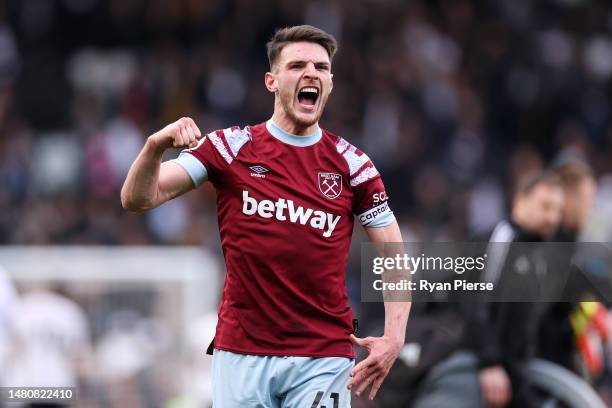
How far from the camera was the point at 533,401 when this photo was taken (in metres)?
7.62

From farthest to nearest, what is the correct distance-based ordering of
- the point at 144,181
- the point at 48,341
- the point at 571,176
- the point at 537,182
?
1. the point at 48,341
2. the point at 571,176
3. the point at 537,182
4. the point at 144,181

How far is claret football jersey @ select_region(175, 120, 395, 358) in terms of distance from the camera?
5.16m

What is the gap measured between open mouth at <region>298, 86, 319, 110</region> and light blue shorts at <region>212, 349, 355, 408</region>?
102 centimetres

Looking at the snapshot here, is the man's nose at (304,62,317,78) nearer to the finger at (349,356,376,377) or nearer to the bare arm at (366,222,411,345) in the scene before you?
the bare arm at (366,222,411,345)

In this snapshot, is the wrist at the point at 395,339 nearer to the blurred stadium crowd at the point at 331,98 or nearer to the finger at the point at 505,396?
the finger at the point at 505,396

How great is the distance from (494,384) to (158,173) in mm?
3157

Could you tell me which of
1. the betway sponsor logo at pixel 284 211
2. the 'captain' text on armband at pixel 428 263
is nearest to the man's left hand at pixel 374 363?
the 'captain' text on armband at pixel 428 263

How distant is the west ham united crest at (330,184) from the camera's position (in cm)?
524

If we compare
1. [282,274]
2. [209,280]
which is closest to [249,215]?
[282,274]

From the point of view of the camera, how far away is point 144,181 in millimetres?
4895

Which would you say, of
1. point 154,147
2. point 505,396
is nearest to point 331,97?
point 505,396

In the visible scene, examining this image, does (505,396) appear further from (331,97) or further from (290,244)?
(331,97)

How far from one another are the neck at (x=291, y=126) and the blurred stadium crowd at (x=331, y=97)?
843 centimetres

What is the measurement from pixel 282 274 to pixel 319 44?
3.12 ft
